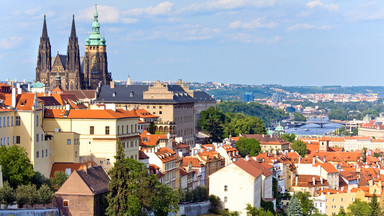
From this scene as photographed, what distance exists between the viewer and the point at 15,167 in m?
62.0

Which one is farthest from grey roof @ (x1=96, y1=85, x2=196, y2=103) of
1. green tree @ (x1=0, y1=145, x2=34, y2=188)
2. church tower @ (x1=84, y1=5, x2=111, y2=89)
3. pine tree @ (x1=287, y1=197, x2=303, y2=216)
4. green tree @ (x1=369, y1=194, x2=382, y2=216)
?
green tree @ (x1=0, y1=145, x2=34, y2=188)

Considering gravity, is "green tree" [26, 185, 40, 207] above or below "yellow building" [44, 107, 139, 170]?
below

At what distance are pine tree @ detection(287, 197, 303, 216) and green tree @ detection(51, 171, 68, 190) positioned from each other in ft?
100

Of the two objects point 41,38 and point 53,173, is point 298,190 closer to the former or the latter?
point 53,173

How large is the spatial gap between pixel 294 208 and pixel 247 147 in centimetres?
A: 3283

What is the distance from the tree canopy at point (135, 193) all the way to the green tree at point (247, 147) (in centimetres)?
5278

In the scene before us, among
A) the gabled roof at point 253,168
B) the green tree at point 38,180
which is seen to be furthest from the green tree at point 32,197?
the gabled roof at point 253,168

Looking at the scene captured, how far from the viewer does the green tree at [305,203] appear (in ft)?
311

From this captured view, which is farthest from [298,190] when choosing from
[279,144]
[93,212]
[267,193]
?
[93,212]

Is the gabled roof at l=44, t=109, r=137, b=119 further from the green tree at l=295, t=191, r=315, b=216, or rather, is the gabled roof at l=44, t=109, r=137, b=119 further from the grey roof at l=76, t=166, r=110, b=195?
the green tree at l=295, t=191, r=315, b=216

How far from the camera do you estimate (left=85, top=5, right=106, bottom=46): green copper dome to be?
616ft

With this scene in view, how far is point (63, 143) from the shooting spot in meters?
71.9

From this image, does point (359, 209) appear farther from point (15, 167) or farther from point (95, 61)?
point (95, 61)

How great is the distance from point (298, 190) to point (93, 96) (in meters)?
50.1
